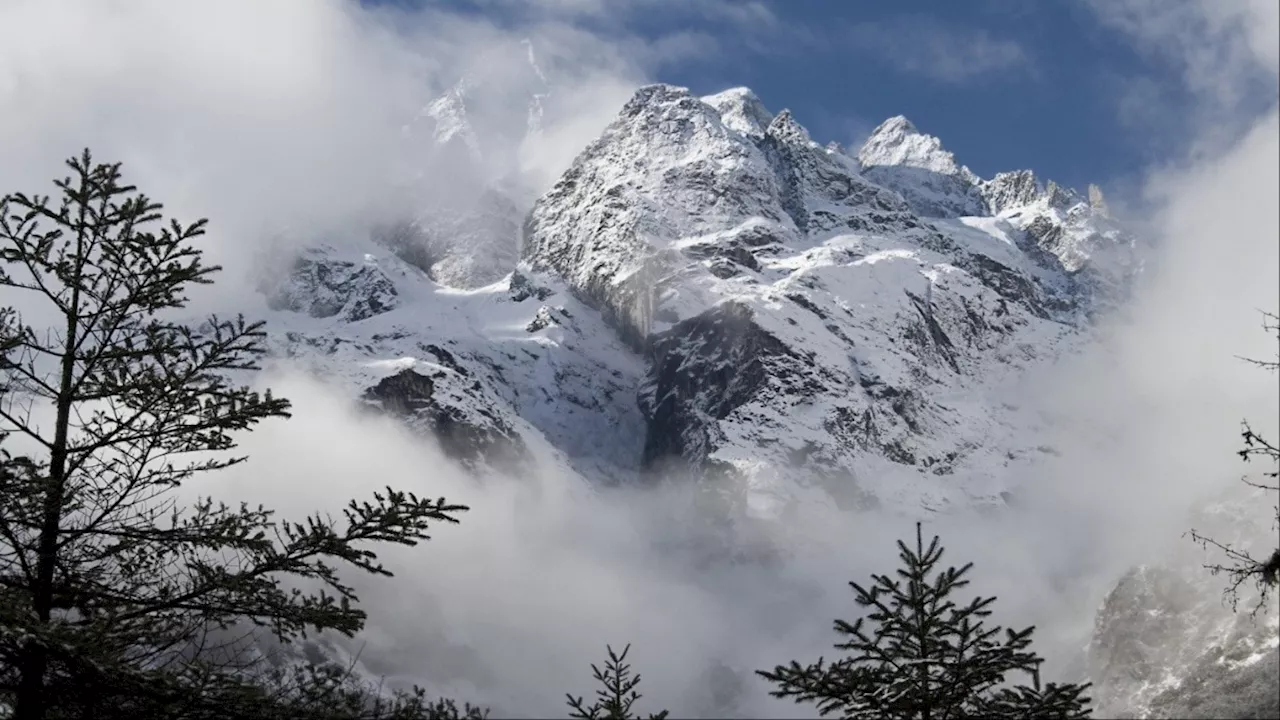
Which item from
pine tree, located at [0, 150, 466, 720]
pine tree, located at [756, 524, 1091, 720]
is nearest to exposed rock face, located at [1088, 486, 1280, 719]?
pine tree, located at [756, 524, 1091, 720]

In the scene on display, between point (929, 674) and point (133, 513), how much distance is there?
9301mm

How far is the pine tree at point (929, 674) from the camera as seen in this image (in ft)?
42.4

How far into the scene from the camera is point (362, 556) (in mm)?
11492

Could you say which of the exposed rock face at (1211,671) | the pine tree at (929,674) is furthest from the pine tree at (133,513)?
the exposed rock face at (1211,671)

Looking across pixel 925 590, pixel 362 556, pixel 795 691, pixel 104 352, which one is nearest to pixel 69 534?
pixel 104 352

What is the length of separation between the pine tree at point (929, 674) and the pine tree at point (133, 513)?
16.4ft

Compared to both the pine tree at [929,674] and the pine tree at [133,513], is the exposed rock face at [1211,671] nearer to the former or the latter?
the pine tree at [929,674]

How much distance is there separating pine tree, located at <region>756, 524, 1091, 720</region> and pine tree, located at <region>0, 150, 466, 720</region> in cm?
500

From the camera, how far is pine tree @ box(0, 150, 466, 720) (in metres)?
11.0

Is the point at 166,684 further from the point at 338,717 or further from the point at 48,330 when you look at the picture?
the point at 48,330

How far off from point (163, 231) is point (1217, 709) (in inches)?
7415

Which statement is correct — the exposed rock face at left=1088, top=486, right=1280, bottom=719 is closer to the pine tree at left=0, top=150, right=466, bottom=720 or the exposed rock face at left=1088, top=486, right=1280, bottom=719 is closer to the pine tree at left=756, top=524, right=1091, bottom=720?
the pine tree at left=756, top=524, right=1091, bottom=720

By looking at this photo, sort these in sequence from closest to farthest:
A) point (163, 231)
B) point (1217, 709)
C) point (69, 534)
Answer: point (69, 534) → point (163, 231) → point (1217, 709)

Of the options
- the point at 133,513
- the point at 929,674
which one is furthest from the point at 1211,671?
the point at 133,513
